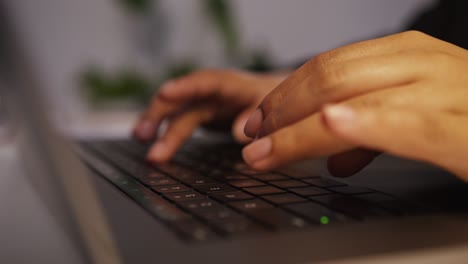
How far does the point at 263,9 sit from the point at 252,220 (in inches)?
71.1

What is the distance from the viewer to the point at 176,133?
2.29 ft

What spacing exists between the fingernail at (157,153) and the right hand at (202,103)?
45 millimetres

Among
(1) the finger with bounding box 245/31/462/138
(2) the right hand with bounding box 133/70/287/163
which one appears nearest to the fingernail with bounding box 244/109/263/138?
(1) the finger with bounding box 245/31/462/138

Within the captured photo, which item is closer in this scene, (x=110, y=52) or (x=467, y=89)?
(x=467, y=89)

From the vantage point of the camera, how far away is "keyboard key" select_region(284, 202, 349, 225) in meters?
0.32

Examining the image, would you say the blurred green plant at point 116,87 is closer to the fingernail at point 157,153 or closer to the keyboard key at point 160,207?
the fingernail at point 157,153

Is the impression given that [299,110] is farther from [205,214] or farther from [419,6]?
[419,6]

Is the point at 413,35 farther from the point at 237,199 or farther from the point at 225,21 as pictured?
the point at 225,21

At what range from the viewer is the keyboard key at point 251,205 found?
34cm

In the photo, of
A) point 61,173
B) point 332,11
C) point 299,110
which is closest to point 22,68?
point 61,173

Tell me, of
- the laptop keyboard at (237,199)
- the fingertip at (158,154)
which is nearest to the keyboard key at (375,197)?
the laptop keyboard at (237,199)

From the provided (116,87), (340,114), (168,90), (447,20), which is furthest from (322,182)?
(116,87)

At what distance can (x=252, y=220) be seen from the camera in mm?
310

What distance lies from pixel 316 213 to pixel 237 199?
59mm
